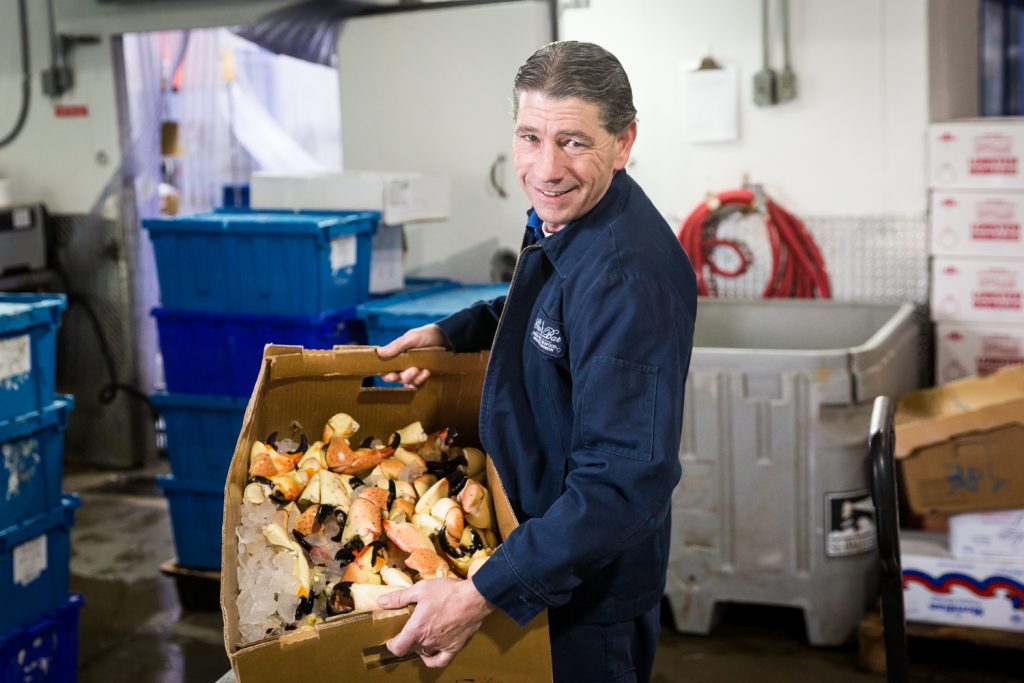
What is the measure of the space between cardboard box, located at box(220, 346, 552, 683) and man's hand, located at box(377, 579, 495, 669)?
0.07 ft

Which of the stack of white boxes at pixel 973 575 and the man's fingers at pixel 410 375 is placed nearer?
the man's fingers at pixel 410 375

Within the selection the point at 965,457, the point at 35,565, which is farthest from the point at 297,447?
the point at 965,457

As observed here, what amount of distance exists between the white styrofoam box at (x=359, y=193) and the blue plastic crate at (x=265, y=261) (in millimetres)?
52

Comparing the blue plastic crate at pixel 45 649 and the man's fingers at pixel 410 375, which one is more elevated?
the man's fingers at pixel 410 375

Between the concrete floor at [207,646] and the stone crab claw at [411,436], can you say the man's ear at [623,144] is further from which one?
the concrete floor at [207,646]

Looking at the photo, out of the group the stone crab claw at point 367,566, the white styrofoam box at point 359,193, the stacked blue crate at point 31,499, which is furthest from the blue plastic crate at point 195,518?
the stone crab claw at point 367,566

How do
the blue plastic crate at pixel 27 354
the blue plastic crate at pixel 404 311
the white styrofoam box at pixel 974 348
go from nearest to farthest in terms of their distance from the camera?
1. the blue plastic crate at pixel 27 354
2. the blue plastic crate at pixel 404 311
3. the white styrofoam box at pixel 974 348

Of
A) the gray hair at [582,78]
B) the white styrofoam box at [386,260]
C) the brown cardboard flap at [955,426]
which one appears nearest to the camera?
the gray hair at [582,78]

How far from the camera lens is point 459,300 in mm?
3930

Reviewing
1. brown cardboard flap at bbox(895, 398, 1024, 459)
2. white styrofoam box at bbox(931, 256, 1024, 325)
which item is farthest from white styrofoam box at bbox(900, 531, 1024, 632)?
white styrofoam box at bbox(931, 256, 1024, 325)

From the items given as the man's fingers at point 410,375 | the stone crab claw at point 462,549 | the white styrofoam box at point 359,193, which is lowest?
the stone crab claw at point 462,549

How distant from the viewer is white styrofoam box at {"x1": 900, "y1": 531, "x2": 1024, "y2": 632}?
10.8 feet

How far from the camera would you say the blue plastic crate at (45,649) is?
3039 millimetres

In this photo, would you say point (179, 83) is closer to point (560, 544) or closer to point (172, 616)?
point (172, 616)
